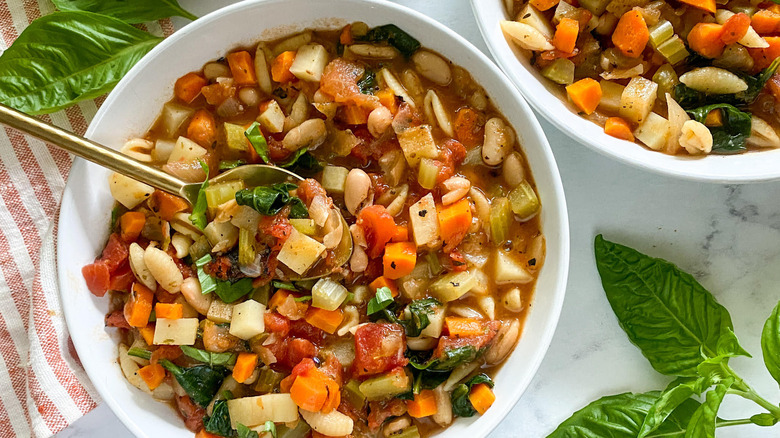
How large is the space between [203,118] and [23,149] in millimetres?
950

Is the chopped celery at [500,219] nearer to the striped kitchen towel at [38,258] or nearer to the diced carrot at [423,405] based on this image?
the diced carrot at [423,405]

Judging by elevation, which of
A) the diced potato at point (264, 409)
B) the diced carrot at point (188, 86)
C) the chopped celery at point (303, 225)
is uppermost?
the diced carrot at point (188, 86)

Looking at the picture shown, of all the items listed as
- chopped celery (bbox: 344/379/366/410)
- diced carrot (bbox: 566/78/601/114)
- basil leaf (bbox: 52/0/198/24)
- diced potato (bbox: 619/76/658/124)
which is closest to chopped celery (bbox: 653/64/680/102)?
diced potato (bbox: 619/76/658/124)

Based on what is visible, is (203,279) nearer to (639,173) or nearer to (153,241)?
(153,241)

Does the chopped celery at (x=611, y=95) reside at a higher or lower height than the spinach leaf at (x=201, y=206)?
lower

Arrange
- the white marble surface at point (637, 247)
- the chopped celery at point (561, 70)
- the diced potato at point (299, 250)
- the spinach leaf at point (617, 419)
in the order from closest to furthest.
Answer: the diced potato at point (299, 250) → the chopped celery at point (561, 70) → the spinach leaf at point (617, 419) → the white marble surface at point (637, 247)

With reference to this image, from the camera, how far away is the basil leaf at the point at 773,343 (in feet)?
10.0

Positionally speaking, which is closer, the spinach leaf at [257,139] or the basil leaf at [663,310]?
the spinach leaf at [257,139]

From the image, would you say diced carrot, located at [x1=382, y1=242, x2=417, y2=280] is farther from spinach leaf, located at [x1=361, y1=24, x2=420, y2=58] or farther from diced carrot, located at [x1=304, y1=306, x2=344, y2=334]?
spinach leaf, located at [x1=361, y1=24, x2=420, y2=58]

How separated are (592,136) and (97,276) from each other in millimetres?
2240

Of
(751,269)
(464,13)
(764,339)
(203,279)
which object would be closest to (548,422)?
(764,339)

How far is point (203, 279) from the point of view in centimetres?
296

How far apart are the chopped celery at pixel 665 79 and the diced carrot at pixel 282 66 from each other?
5.42 feet

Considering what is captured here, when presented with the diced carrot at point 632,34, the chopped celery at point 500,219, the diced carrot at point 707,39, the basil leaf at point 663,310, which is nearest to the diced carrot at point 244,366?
the chopped celery at point 500,219
